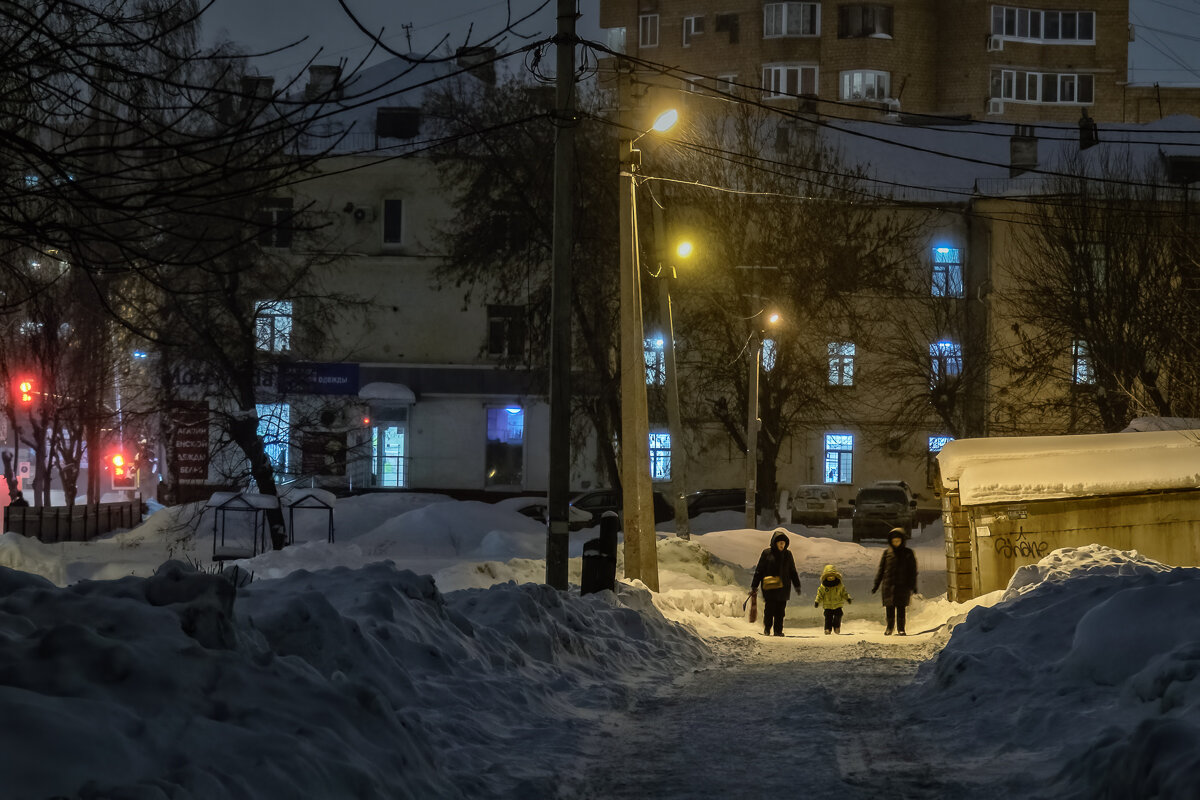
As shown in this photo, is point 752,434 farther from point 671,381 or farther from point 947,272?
point 947,272

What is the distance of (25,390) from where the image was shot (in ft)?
157

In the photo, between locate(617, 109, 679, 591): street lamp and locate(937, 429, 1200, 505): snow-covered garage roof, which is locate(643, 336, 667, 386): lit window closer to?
locate(937, 429, 1200, 505): snow-covered garage roof

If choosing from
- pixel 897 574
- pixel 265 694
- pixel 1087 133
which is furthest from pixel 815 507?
pixel 265 694

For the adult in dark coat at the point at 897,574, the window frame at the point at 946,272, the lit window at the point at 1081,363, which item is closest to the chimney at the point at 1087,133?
the window frame at the point at 946,272

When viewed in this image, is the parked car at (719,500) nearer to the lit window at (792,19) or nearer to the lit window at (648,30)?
the lit window at (792,19)

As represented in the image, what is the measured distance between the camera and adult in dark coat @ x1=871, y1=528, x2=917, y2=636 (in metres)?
21.6

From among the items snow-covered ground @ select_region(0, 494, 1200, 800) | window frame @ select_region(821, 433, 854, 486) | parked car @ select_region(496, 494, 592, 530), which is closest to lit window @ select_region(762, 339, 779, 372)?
parked car @ select_region(496, 494, 592, 530)

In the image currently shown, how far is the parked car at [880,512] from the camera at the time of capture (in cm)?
4519

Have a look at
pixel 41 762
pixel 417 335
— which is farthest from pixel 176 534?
pixel 41 762

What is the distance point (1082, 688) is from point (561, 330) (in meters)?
8.18

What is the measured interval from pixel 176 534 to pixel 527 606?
27.4m

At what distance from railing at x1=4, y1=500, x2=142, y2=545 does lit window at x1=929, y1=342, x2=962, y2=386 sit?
27725 mm

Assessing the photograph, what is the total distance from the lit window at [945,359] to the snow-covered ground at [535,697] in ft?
109

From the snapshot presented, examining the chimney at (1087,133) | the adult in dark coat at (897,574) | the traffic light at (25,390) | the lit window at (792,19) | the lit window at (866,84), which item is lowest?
the adult in dark coat at (897,574)
